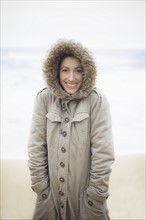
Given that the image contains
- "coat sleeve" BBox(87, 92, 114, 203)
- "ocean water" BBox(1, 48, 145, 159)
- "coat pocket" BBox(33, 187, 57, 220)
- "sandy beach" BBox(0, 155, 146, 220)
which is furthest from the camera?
"ocean water" BBox(1, 48, 145, 159)

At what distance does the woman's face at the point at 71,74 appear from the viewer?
1447mm

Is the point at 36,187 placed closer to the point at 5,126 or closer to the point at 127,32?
the point at 5,126

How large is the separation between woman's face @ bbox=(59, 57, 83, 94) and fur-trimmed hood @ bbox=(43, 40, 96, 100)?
0.09ft

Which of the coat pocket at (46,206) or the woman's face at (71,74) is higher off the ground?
the woman's face at (71,74)

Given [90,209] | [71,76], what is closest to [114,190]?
[90,209]

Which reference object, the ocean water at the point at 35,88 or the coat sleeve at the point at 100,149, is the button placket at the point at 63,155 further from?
the ocean water at the point at 35,88

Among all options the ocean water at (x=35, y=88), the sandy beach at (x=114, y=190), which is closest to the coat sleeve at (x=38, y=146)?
the sandy beach at (x=114, y=190)

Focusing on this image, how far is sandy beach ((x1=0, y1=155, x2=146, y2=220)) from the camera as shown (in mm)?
2133

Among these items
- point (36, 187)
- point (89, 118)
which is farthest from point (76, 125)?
point (36, 187)

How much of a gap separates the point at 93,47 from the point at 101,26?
0.18 meters

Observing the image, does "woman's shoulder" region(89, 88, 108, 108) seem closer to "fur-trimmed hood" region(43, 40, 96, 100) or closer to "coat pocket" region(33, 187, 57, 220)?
"fur-trimmed hood" region(43, 40, 96, 100)

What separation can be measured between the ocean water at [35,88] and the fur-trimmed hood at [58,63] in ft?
2.89

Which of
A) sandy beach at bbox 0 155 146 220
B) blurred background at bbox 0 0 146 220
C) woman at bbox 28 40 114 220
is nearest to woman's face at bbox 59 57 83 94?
woman at bbox 28 40 114 220

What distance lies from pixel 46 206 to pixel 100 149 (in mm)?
444
